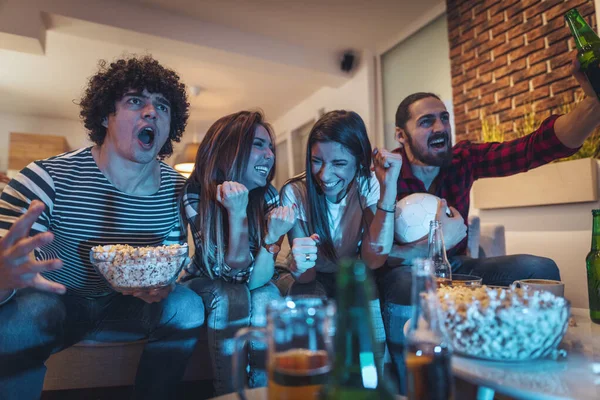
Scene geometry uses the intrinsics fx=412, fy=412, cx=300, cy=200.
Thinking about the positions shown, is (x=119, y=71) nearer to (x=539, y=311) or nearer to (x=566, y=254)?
(x=539, y=311)

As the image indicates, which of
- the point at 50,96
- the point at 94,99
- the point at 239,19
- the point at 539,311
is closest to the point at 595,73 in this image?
the point at 539,311

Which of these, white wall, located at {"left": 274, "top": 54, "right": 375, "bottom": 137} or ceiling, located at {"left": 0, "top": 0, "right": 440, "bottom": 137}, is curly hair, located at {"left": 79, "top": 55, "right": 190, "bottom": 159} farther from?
white wall, located at {"left": 274, "top": 54, "right": 375, "bottom": 137}

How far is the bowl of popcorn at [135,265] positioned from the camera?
3.24 ft

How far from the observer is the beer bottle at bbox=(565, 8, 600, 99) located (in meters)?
1.37

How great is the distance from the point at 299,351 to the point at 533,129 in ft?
8.63

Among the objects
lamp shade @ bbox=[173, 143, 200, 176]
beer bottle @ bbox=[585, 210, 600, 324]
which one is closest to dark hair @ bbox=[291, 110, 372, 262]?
beer bottle @ bbox=[585, 210, 600, 324]

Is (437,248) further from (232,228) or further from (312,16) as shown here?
(312,16)

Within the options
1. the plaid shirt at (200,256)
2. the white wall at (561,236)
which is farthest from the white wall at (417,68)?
the plaid shirt at (200,256)

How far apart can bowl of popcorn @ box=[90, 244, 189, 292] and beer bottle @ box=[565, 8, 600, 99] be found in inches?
55.9

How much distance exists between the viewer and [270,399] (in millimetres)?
453

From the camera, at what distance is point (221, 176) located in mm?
1437

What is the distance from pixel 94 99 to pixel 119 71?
139 mm

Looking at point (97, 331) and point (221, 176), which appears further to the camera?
point (221, 176)

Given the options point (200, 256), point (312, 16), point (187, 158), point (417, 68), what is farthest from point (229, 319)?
point (187, 158)
